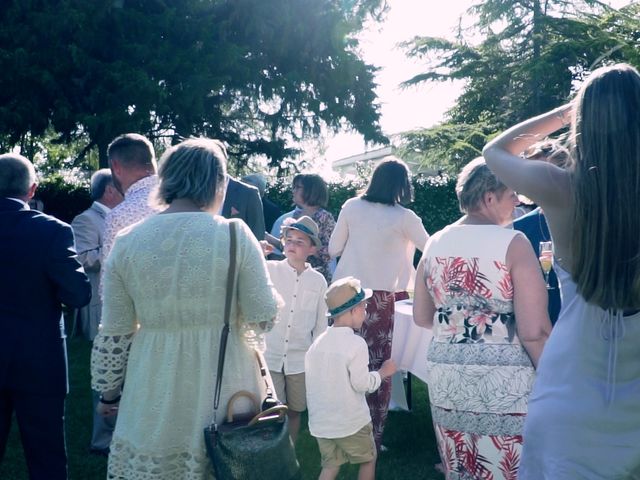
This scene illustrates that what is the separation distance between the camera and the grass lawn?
5395 mm

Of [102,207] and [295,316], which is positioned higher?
[102,207]

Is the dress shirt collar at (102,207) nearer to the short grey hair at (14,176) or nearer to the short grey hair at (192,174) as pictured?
the short grey hair at (14,176)

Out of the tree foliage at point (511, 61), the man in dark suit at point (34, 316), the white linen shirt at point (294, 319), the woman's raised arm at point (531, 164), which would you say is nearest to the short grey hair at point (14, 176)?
the man in dark suit at point (34, 316)

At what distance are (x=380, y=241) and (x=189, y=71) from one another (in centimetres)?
1650

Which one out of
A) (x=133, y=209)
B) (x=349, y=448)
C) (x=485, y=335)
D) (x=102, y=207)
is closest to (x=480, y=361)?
(x=485, y=335)

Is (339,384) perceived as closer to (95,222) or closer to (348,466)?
(348,466)

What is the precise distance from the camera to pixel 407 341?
5.84 metres

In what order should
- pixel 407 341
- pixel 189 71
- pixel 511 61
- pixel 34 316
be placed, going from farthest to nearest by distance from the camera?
pixel 511 61 < pixel 189 71 < pixel 407 341 < pixel 34 316

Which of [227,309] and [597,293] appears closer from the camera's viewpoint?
[597,293]

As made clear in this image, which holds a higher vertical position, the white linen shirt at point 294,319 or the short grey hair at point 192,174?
the short grey hair at point 192,174

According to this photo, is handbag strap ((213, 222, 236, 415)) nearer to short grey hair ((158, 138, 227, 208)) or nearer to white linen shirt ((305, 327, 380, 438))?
short grey hair ((158, 138, 227, 208))

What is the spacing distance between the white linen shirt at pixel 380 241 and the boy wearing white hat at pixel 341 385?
0.96 meters

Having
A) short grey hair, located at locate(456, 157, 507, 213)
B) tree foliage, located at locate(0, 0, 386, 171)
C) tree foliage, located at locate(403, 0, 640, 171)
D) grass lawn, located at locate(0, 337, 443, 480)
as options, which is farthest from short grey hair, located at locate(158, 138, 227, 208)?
tree foliage, located at locate(403, 0, 640, 171)

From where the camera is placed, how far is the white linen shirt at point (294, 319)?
16.6 feet
